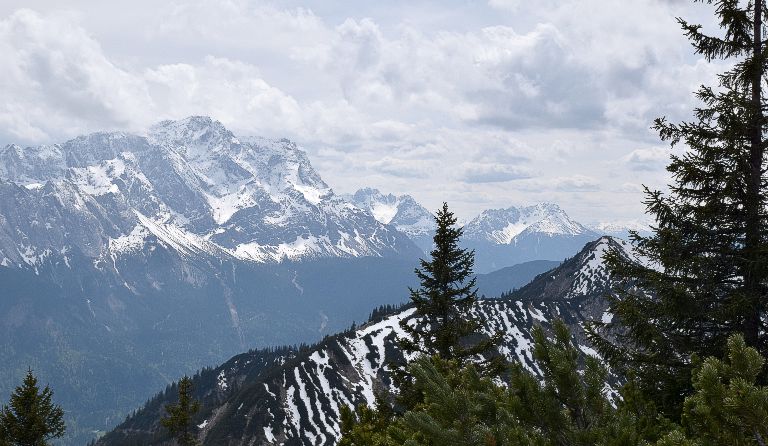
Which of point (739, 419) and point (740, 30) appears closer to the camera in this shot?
point (739, 419)

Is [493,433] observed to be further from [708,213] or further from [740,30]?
[740,30]

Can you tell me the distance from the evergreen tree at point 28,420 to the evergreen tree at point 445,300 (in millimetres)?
27588

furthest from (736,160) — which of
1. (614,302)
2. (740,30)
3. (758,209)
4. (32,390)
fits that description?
(32,390)

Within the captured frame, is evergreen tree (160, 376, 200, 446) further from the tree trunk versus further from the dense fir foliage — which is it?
the dense fir foliage

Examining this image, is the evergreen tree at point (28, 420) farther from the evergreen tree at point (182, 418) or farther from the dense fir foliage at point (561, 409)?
the dense fir foliage at point (561, 409)

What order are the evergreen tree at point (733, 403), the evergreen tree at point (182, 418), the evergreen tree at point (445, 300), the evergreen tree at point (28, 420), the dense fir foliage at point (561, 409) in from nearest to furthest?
the evergreen tree at point (733, 403)
the dense fir foliage at point (561, 409)
the evergreen tree at point (445, 300)
the evergreen tree at point (28, 420)
the evergreen tree at point (182, 418)

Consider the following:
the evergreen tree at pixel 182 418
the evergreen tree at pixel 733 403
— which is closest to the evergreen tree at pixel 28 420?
the evergreen tree at pixel 182 418

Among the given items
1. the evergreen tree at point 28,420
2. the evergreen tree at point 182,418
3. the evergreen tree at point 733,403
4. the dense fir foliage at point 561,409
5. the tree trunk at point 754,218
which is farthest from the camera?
the evergreen tree at point 182,418

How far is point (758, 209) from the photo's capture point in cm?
1616

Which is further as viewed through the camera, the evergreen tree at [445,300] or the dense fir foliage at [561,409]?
the evergreen tree at [445,300]

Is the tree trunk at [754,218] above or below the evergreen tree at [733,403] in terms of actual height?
above

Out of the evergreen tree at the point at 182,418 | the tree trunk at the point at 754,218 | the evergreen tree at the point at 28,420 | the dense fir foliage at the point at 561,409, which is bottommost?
the evergreen tree at the point at 182,418

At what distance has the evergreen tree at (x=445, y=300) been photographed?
31.8 m

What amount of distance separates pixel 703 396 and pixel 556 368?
1991mm
